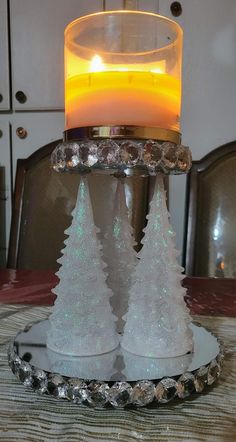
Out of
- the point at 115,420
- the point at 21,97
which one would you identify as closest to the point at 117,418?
the point at 115,420

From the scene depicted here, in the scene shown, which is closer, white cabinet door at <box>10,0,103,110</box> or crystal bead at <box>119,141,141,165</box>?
crystal bead at <box>119,141,141,165</box>

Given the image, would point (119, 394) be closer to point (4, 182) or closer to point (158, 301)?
point (158, 301)

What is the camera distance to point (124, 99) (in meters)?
0.38

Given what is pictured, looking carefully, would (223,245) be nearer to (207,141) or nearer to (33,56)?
(207,141)

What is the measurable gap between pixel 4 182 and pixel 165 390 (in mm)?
1299

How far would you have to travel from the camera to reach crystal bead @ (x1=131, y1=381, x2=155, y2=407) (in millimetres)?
322

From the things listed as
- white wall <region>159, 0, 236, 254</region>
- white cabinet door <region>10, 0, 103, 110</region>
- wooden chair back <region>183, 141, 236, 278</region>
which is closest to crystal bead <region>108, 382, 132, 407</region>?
wooden chair back <region>183, 141, 236, 278</region>

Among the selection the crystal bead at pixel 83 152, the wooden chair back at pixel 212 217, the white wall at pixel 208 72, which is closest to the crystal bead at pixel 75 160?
the crystal bead at pixel 83 152

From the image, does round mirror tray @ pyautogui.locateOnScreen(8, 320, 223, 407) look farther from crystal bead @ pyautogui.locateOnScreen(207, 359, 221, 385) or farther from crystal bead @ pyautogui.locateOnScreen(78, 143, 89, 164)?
crystal bead @ pyautogui.locateOnScreen(78, 143, 89, 164)

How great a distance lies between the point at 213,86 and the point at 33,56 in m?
0.60

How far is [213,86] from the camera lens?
4.37ft

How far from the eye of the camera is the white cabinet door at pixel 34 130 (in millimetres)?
1449

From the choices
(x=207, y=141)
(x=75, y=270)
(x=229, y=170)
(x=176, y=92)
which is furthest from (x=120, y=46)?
(x=207, y=141)

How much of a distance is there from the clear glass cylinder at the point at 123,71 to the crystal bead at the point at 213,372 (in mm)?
210
